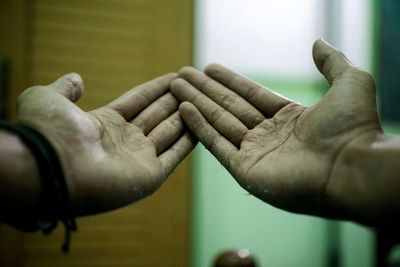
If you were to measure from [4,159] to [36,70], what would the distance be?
98 centimetres

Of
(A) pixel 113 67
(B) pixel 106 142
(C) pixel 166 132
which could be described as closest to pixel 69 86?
(B) pixel 106 142

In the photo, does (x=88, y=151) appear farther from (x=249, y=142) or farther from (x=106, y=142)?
(x=249, y=142)

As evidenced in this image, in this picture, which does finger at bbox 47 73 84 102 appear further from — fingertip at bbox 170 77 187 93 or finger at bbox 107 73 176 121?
fingertip at bbox 170 77 187 93

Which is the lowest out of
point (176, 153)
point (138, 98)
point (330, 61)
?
point (176, 153)

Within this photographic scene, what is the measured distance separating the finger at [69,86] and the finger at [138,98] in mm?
110

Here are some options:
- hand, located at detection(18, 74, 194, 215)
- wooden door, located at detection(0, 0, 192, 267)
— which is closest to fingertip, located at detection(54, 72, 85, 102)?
hand, located at detection(18, 74, 194, 215)

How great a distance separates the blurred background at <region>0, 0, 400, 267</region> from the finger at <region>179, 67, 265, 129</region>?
599 mm

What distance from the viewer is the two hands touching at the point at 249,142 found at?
744 millimetres

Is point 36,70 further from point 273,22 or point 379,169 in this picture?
point 379,169

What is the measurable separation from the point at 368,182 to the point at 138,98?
2.00 feet

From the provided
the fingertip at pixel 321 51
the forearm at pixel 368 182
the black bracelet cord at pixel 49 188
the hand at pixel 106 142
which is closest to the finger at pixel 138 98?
the hand at pixel 106 142

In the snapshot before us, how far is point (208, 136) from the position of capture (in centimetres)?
105

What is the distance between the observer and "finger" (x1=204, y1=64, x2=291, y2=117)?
3.41 ft

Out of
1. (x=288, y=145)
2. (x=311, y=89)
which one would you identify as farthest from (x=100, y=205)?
(x=311, y=89)
